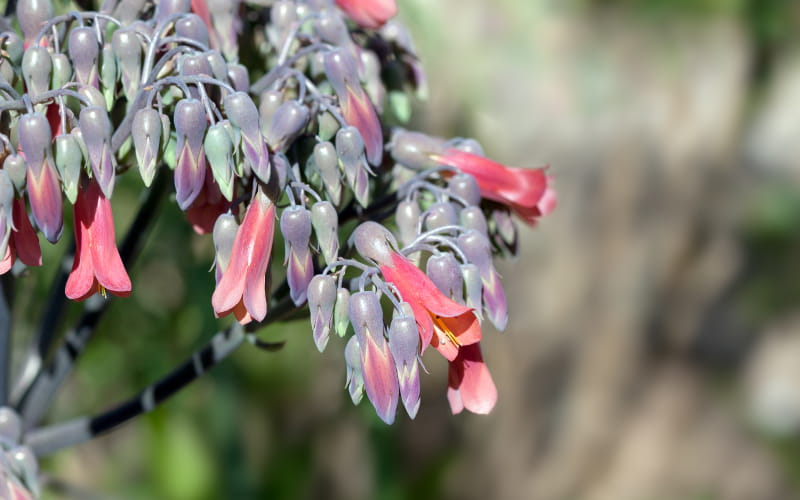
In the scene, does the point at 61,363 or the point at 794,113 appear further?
the point at 794,113

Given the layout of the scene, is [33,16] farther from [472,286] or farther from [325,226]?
[472,286]

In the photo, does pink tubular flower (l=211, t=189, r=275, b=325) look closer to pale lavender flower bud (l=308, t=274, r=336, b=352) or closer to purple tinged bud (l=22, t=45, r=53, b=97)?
pale lavender flower bud (l=308, t=274, r=336, b=352)

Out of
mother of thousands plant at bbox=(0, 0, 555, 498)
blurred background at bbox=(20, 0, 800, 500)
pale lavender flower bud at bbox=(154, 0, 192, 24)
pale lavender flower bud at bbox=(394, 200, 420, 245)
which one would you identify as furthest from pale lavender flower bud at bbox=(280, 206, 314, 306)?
blurred background at bbox=(20, 0, 800, 500)

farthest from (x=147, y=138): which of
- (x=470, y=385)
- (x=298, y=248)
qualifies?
(x=470, y=385)

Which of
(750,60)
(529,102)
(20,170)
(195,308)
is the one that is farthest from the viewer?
(750,60)

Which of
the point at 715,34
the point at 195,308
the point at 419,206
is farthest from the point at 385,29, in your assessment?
the point at 715,34

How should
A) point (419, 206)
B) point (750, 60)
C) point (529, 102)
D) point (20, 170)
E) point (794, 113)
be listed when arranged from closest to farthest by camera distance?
point (20, 170), point (419, 206), point (529, 102), point (750, 60), point (794, 113)

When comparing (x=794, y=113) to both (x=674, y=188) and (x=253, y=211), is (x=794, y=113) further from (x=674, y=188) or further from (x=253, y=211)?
(x=253, y=211)
